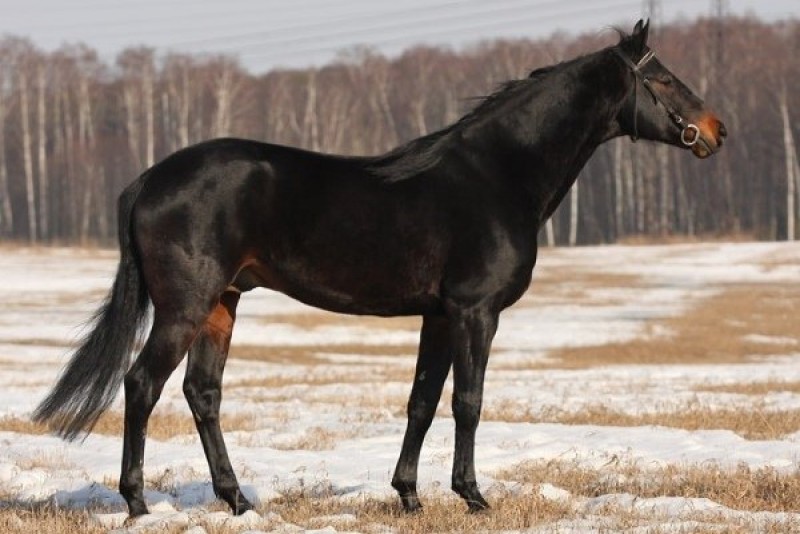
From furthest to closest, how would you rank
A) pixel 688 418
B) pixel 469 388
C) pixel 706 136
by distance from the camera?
pixel 688 418 → pixel 706 136 → pixel 469 388

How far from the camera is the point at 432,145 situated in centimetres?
736

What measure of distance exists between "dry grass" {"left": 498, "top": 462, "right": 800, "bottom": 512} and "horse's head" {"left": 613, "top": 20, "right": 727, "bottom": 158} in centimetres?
206

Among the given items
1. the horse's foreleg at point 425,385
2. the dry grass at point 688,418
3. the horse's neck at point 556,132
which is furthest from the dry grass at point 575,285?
the horse's foreleg at point 425,385

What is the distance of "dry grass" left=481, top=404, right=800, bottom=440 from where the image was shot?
38.8 ft

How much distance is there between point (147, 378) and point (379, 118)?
7895cm

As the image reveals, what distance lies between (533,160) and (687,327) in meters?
25.9

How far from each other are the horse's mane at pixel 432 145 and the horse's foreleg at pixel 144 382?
1409 millimetres

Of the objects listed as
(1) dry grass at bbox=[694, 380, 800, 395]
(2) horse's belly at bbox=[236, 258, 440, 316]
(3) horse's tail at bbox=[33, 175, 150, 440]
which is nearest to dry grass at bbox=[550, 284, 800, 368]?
(1) dry grass at bbox=[694, 380, 800, 395]

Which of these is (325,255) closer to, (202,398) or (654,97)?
(202,398)

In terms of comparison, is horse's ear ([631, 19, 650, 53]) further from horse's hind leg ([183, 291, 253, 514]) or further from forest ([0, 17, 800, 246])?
forest ([0, 17, 800, 246])

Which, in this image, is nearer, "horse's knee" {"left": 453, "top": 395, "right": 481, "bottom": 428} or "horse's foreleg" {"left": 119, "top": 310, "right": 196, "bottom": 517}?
"horse's foreleg" {"left": 119, "top": 310, "right": 196, "bottom": 517}

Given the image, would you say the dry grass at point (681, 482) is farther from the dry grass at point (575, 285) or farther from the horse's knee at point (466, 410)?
the dry grass at point (575, 285)

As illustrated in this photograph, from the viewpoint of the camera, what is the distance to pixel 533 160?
7484mm

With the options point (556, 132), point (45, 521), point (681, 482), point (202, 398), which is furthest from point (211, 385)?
point (681, 482)
